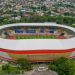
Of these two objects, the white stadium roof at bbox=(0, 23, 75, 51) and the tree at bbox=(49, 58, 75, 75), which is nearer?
the tree at bbox=(49, 58, 75, 75)

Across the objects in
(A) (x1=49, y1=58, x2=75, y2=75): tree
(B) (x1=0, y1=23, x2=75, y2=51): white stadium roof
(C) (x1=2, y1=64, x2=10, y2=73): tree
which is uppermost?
(B) (x1=0, y1=23, x2=75, y2=51): white stadium roof

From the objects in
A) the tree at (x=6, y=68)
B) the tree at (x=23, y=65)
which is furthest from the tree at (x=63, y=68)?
the tree at (x=6, y=68)

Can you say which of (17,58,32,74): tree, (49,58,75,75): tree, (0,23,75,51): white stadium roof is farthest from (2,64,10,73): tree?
(49,58,75,75): tree

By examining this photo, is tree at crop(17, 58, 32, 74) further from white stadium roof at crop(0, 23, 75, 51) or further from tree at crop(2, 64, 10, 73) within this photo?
white stadium roof at crop(0, 23, 75, 51)

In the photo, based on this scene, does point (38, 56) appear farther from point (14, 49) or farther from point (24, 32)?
point (24, 32)

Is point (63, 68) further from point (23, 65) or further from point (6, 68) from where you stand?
point (6, 68)

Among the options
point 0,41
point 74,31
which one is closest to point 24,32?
point 74,31

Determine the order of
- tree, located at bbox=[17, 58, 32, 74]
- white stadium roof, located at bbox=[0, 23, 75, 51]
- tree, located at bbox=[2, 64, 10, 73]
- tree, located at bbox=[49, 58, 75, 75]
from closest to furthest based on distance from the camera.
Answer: tree, located at bbox=[49, 58, 75, 75], tree, located at bbox=[2, 64, 10, 73], tree, located at bbox=[17, 58, 32, 74], white stadium roof, located at bbox=[0, 23, 75, 51]

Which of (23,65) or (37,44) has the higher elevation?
(37,44)

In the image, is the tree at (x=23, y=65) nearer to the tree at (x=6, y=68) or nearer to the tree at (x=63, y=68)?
the tree at (x=6, y=68)

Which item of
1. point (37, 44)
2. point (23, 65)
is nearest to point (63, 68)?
point (23, 65)

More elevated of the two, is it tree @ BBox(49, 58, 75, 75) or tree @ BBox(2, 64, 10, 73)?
tree @ BBox(49, 58, 75, 75)
